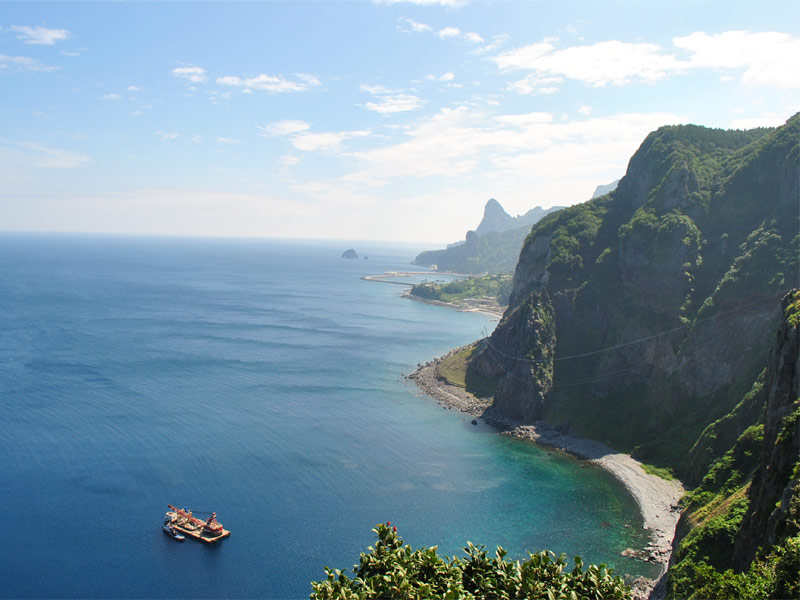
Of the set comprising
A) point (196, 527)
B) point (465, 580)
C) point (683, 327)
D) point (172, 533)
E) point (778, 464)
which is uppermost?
point (683, 327)

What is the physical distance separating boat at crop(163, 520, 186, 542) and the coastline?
52416 millimetres

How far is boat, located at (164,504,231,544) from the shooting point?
6556 centimetres

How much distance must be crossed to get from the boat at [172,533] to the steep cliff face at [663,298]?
7074 centimetres

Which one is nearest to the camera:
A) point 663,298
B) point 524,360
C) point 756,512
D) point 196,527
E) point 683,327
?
point 756,512

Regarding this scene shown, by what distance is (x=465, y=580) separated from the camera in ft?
101

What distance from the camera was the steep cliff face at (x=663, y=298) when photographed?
92.2m

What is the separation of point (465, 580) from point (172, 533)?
4930cm

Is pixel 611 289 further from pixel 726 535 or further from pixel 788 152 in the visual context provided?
pixel 726 535

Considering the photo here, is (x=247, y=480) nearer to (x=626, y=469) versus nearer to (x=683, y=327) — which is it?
(x=626, y=469)

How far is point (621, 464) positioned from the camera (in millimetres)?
90688

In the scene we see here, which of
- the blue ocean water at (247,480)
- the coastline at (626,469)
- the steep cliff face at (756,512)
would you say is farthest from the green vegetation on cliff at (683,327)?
the blue ocean water at (247,480)

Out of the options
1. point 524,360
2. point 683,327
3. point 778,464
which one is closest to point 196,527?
point 778,464

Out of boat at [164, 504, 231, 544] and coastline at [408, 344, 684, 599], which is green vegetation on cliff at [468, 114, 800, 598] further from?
boat at [164, 504, 231, 544]

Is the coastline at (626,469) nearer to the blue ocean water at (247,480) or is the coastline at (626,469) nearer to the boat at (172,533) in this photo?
the blue ocean water at (247,480)
